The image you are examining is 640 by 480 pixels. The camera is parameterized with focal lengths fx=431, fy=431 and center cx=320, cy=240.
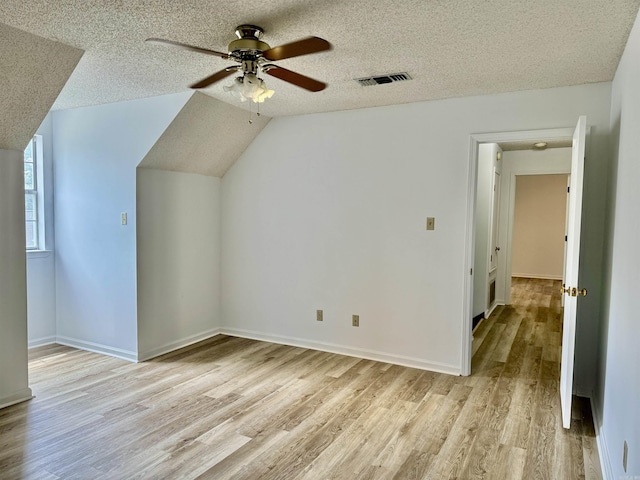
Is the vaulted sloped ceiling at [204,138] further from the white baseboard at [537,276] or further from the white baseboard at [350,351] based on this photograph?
the white baseboard at [537,276]

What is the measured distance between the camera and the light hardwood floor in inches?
93.7

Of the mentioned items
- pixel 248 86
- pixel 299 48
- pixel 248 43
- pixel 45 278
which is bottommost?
pixel 45 278

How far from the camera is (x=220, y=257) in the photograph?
4.98m

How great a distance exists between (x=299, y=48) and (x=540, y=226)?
28.8ft

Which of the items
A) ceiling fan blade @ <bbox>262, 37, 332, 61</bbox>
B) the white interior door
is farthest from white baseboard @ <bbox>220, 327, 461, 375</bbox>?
→ ceiling fan blade @ <bbox>262, 37, 332, 61</bbox>

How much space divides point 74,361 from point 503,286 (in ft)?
19.3

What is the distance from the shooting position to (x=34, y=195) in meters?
4.42

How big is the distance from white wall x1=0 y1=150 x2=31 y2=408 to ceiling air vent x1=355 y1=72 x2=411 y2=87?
8.55 ft

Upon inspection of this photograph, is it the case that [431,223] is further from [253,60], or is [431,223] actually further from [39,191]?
[39,191]

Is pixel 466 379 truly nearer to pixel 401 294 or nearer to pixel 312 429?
pixel 401 294

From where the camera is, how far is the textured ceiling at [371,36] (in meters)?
2.12

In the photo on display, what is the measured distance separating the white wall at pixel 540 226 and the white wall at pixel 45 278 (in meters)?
8.28

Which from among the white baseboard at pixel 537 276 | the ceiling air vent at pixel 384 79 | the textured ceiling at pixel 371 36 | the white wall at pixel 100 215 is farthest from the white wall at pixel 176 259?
the white baseboard at pixel 537 276

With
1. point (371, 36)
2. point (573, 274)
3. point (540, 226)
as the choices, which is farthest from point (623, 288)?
point (540, 226)
